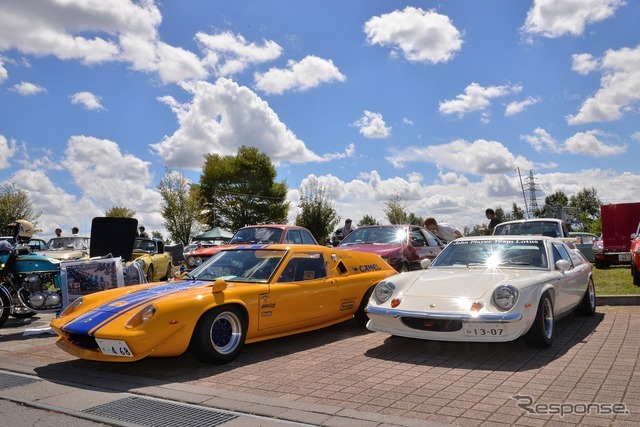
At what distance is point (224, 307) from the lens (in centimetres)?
551

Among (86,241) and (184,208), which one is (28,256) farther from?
(184,208)

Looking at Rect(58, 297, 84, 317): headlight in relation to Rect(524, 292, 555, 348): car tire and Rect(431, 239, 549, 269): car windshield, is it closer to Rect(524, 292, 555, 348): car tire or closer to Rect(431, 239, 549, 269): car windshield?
Rect(431, 239, 549, 269): car windshield

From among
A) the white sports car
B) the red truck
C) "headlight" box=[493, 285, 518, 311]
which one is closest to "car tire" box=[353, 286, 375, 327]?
the white sports car

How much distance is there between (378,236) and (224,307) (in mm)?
6467

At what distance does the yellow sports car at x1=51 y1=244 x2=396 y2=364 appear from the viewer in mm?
5043

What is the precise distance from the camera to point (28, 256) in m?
8.34

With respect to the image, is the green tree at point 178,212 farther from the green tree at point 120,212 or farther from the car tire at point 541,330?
the car tire at point 541,330

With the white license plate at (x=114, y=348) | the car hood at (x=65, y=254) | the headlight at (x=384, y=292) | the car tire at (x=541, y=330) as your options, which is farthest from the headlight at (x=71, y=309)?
the car hood at (x=65, y=254)

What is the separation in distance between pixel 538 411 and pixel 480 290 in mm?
1971

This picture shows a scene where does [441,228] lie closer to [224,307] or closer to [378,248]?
[378,248]

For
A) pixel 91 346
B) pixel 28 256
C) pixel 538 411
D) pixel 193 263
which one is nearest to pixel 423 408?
pixel 538 411

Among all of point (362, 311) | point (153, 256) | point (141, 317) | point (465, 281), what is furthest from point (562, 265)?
point (153, 256)

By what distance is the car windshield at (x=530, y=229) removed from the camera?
10.7 metres

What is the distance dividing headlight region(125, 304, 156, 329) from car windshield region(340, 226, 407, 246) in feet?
22.3
